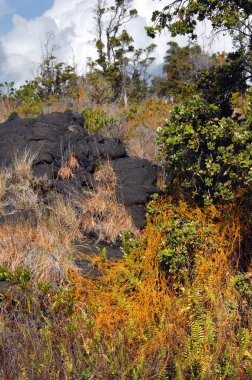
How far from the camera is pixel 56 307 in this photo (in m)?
4.56

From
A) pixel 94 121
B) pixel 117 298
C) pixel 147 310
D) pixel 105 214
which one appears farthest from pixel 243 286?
pixel 94 121

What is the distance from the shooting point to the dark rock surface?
7.75 meters

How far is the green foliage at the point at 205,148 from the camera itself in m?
6.14

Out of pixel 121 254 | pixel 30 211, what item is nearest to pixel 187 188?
pixel 121 254

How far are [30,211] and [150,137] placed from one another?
4.68m

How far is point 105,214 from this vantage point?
7.16 metres

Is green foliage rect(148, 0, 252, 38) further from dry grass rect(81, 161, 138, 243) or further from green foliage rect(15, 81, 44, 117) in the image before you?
green foliage rect(15, 81, 44, 117)

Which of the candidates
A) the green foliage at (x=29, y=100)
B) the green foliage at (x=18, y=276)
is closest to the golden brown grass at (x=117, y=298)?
the green foliage at (x=18, y=276)

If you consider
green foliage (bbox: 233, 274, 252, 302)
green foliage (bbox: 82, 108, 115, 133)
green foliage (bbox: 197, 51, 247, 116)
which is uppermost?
green foliage (bbox: 197, 51, 247, 116)

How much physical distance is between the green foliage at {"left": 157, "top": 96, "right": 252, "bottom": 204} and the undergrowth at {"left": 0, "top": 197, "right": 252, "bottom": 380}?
0.35 m

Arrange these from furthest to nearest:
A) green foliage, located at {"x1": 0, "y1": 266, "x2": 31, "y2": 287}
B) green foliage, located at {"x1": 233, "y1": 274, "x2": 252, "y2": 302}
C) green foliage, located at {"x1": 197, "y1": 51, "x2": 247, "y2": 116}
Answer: green foliage, located at {"x1": 197, "y1": 51, "x2": 247, "y2": 116} → green foliage, located at {"x1": 233, "y1": 274, "x2": 252, "y2": 302} → green foliage, located at {"x1": 0, "y1": 266, "x2": 31, "y2": 287}

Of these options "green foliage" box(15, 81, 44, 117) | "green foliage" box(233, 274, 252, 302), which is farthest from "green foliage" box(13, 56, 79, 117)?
"green foliage" box(233, 274, 252, 302)

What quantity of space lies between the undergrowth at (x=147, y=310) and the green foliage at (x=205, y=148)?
0.35m

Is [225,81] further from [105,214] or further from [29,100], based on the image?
[29,100]
